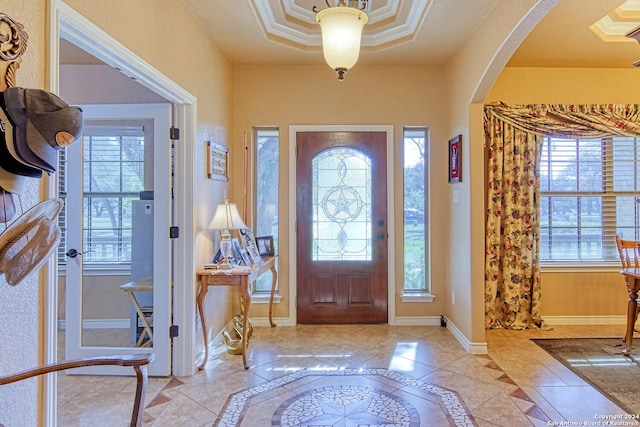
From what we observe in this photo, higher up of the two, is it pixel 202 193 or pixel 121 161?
pixel 121 161

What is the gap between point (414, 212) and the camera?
13.9ft

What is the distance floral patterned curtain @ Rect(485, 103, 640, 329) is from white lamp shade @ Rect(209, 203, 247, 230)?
2542 millimetres

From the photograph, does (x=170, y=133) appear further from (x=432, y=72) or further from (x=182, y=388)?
(x=432, y=72)

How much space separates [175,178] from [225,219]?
54 centimetres

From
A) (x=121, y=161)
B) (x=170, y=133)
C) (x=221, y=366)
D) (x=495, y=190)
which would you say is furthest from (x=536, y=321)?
(x=121, y=161)

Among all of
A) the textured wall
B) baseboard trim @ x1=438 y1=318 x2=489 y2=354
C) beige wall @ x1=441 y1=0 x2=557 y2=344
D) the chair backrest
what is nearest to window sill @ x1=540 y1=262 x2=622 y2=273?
the chair backrest

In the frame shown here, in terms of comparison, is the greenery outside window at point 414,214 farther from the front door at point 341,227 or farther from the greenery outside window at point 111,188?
the greenery outside window at point 111,188

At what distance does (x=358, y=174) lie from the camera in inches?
164

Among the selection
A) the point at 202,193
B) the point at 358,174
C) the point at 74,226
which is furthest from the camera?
the point at 358,174

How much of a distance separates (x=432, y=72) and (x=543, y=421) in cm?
337

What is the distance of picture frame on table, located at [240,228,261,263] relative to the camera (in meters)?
3.57

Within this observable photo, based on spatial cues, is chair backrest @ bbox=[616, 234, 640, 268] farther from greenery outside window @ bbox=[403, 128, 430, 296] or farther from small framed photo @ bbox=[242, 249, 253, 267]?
small framed photo @ bbox=[242, 249, 253, 267]

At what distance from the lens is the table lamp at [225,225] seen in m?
3.15

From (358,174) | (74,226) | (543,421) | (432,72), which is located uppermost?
(432,72)
